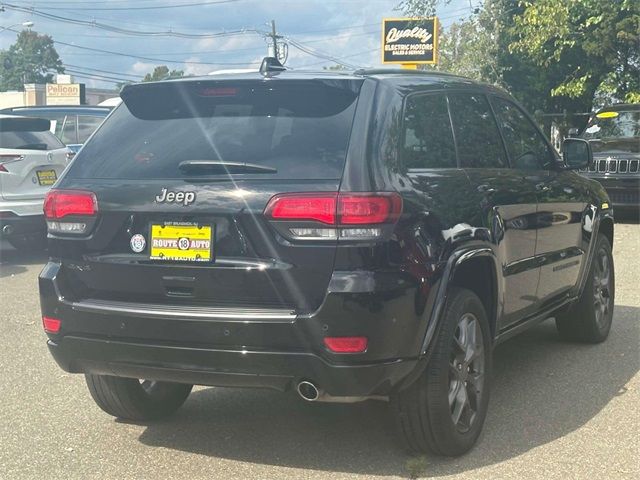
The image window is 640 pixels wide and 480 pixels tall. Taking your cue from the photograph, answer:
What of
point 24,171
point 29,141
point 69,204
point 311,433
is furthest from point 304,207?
point 29,141

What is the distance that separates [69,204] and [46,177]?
7002 mm

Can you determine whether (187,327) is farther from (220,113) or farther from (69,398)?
(69,398)

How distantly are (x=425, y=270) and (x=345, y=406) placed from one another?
1.52 m

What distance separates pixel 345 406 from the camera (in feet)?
16.3

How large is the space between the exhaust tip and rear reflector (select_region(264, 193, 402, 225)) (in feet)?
2.25

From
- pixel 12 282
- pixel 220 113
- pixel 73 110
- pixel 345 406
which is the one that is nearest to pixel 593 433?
pixel 345 406

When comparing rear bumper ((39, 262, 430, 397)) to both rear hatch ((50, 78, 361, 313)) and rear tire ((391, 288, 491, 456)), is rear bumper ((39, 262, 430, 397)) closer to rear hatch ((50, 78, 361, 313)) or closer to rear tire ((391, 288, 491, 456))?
rear hatch ((50, 78, 361, 313))

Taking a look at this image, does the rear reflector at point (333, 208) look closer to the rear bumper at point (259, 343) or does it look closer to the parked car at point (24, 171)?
the rear bumper at point (259, 343)

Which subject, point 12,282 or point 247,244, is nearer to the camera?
point 247,244

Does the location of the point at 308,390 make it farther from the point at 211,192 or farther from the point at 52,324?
the point at 52,324

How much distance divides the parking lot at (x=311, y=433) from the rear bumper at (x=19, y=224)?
14.9ft

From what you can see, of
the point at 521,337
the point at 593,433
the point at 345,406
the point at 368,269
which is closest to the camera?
the point at 368,269

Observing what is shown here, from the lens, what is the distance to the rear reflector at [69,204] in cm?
394

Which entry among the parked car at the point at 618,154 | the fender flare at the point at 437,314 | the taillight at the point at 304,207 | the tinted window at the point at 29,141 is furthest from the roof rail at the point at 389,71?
the parked car at the point at 618,154
